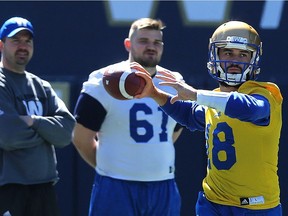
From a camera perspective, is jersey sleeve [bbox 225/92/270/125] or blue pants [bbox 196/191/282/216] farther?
blue pants [bbox 196/191/282/216]

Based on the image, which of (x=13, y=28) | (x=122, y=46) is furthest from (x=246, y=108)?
(x=122, y=46)

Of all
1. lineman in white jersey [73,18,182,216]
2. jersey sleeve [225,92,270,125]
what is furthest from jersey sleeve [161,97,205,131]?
lineman in white jersey [73,18,182,216]

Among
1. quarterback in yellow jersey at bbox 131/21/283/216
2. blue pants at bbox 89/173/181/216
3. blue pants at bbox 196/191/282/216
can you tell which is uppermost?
quarterback in yellow jersey at bbox 131/21/283/216

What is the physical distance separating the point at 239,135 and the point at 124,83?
631 mm

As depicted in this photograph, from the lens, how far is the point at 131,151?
15.6 feet

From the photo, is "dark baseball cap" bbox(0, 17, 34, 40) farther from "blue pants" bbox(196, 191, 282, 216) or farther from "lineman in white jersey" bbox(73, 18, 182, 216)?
"blue pants" bbox(196, 191, 282, 216)

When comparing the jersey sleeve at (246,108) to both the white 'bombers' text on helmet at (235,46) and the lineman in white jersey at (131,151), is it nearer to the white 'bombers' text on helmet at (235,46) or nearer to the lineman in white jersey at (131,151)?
the white 'bombers' text on helmet at (235,46)

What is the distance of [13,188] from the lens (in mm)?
4391

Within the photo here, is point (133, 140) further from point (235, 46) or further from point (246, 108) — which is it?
point (246, 108)

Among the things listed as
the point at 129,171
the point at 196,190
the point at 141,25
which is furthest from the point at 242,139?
the point at 196,190

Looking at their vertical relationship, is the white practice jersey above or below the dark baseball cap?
below

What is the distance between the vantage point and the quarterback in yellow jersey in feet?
11.6

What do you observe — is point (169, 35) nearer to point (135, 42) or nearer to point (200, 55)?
point (200, 55)

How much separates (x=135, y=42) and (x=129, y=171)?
2.81 ft
